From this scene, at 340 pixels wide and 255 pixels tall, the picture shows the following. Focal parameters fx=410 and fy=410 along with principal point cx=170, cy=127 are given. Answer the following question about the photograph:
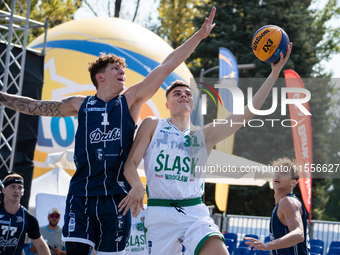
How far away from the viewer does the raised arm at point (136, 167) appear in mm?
3400

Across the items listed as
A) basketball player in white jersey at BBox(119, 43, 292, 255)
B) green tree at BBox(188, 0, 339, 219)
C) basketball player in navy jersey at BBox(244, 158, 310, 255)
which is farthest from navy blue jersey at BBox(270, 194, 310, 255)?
green tree at BBox(188, 0, 339, 219)

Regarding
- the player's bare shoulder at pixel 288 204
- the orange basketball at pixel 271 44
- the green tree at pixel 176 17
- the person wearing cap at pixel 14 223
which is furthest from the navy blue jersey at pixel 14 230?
the green tree at pixel 176 17

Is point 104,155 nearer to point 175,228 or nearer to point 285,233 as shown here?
point 175,228

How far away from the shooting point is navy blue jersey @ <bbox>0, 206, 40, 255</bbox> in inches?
226

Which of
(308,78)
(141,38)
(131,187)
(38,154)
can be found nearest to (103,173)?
(131,187)

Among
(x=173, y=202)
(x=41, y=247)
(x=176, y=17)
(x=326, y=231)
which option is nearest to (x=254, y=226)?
(x=326, y=231)

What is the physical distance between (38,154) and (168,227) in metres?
8.26

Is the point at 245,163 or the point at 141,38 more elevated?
the point at 141,38

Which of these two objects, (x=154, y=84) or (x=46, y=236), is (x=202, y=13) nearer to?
(x=46, y=236)

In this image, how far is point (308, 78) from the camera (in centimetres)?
2481

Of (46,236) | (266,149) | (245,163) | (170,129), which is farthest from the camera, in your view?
(266,149)

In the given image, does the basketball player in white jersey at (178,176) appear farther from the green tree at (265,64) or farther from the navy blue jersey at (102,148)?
the green tree at (265,64)

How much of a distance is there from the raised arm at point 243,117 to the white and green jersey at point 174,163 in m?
0.11

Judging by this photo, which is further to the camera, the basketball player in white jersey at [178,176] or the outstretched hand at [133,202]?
the basketball player in white jersey at [178,176]
